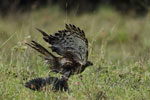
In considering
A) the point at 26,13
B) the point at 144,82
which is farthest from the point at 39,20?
the point at 144,82

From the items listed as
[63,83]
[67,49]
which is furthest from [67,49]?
[63,83]

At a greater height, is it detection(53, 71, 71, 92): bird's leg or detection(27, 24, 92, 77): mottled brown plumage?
detection(27, 24, 92, 77): mottled brown plumage

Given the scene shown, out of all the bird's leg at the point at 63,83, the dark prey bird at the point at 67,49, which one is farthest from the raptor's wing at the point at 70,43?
the bird's leg at the point at 63,83

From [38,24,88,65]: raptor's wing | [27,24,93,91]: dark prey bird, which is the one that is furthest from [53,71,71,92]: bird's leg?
[38,24,88,65]: raptor's wing

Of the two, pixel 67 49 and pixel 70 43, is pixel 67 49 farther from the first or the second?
pixel 70 43

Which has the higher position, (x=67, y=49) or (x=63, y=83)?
(x=67, y=49)

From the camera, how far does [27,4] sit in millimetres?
16938

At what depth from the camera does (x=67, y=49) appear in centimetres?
502

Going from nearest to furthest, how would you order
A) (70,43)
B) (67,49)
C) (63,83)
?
(70,43), (67,49), (63,83)

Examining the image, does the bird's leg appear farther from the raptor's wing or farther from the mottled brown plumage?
the raptor's wing

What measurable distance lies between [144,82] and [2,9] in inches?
456

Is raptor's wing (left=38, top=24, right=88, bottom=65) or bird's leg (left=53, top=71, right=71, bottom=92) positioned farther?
bird's leg (left=53, top=71, right=71, bottom=92)

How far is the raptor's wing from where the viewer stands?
473cm

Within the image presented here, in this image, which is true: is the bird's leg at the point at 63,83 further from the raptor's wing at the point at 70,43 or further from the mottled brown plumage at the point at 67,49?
the raptor's wing at the point at 70,43
